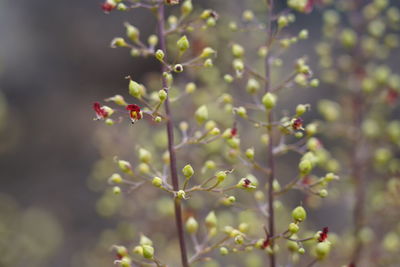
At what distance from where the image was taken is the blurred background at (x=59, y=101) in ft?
20.4

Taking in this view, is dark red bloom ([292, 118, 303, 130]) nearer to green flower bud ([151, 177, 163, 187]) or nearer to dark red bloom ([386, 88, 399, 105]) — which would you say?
green flower bud ([151, 177, 163, 187])

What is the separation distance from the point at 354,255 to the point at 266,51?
4.87 feet

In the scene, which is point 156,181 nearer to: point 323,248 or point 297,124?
point 297,124

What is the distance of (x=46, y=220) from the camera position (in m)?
5.84

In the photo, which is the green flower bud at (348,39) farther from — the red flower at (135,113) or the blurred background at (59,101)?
the blurred background at (59,101)

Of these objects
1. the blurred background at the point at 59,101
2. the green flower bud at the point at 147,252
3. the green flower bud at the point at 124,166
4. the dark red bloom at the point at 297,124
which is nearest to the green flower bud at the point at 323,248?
the dark red bloom at the point at 297,124

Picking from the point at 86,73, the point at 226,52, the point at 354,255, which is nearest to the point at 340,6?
A: the point at 226,52

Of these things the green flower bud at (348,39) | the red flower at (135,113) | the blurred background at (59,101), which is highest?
the green flower bud at (348,39)

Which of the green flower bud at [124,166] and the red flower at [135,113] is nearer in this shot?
the red flower at [135,113]

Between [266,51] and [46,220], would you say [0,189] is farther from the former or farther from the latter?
[266,51]

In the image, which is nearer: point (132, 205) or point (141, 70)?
point (132, 205)

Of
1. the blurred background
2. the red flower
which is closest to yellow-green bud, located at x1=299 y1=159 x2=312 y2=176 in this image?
the red flower

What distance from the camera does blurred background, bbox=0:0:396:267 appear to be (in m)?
6.23

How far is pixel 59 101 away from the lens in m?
6.66
